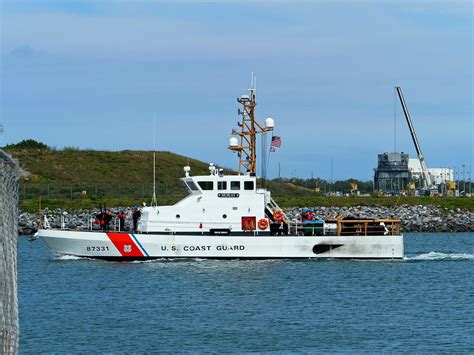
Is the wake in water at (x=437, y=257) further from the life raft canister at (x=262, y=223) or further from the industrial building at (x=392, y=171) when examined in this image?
the industrial building at (x=392, y=171)

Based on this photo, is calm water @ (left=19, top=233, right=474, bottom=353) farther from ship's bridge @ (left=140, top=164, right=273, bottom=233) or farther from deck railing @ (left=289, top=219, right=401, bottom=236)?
ship's bridge @ (left=140, top=164, right=273, bottom=233)

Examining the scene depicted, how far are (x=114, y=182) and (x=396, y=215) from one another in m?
27.8

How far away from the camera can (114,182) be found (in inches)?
3610

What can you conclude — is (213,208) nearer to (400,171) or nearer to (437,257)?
(437,257)

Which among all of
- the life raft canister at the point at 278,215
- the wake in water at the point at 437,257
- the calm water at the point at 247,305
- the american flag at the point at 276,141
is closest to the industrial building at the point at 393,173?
the wake in water at the point at 437,257

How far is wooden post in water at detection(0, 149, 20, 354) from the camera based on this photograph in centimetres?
1254

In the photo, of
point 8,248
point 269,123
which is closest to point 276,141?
point 269,123

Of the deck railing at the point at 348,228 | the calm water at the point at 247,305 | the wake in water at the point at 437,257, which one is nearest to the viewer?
the calm water at the point at 247,305

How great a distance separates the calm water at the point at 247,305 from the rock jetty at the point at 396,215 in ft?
69.6

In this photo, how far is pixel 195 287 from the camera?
1350 inches

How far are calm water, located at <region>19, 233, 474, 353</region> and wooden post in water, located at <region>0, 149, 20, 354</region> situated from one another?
1014 cm

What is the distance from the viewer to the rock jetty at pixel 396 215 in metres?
65.7

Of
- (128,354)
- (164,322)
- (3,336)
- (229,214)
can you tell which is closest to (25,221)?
(229,214)

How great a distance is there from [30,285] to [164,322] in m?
9.05
